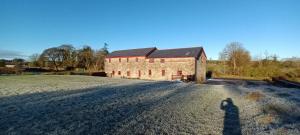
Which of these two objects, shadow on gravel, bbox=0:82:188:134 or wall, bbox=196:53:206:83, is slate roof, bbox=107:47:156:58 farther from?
shadow on gravel, bbox=0:82:188:134

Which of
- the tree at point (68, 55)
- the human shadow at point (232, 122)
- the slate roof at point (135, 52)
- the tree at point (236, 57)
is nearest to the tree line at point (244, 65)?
the tree at point (236, 57)

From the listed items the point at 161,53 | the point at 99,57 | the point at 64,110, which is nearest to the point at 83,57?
the point at 99,57

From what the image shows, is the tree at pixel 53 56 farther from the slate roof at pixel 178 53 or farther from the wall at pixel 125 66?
the slate roof at pixel 178 53

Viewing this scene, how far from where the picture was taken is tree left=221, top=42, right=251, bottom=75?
42.2 meters

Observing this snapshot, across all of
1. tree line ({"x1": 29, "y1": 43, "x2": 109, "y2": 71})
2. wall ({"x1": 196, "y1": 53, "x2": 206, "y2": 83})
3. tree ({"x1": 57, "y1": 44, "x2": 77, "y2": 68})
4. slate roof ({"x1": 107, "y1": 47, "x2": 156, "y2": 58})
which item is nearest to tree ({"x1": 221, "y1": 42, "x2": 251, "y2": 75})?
wall ({"x1": 196, "y1": 53, "x2": 206, "y2": 83})

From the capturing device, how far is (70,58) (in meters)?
58.0

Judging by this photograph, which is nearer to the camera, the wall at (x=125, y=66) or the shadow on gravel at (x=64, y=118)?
the shadow on gravel at (x=64, y=118)

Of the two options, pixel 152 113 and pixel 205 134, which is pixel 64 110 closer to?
pixel 152 113

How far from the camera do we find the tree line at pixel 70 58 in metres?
57.0

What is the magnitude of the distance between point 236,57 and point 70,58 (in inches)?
1831

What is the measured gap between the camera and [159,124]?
6.25 metres

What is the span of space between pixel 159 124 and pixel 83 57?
55.6 metres


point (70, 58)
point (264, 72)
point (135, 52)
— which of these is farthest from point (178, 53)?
point (70, 58)

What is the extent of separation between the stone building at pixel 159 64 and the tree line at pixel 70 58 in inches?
744
